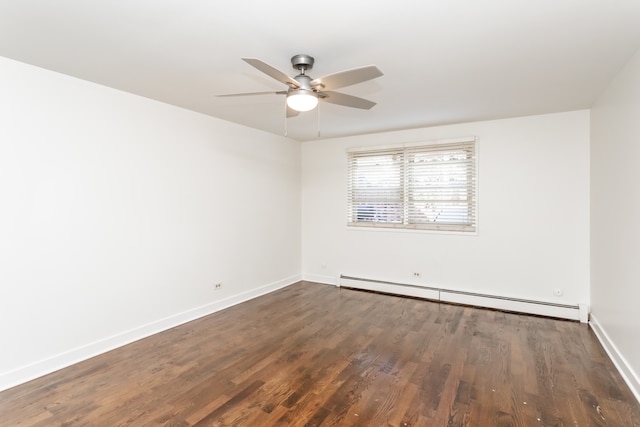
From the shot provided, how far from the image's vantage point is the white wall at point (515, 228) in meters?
3.91

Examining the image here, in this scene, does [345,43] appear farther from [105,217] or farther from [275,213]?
[275,213]

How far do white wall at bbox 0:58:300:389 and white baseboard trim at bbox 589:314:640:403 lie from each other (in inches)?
161

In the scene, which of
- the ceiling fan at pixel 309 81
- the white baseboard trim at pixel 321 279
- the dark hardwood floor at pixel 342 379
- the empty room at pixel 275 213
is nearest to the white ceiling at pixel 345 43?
the empty room at pixel 275 213

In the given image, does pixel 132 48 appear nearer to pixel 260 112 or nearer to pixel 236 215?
pixel 260 112

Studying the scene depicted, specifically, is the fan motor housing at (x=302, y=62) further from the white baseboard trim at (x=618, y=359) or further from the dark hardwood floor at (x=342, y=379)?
the white baseboard trim at (x=618, y=359)

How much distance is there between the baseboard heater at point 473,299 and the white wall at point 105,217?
187 centimetres

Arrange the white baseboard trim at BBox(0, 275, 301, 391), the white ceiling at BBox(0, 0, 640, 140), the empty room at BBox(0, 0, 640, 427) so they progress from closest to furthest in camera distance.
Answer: the white ceiling at BBox(0, 0, 640, 140), the empty room at BBox(0, 0, 640, 427), the white baseboard trim at BBox(0, 275, 301, 391)

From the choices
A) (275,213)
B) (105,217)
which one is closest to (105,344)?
(105,217)

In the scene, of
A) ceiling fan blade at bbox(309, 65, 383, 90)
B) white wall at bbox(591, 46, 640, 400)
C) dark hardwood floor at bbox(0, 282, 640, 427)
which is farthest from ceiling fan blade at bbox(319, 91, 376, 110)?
dark hardwood floor at bbox(0, 282, 640, 427)

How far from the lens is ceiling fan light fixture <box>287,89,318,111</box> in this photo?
2211mm

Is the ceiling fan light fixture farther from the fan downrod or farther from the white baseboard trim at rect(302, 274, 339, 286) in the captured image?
the white baseboard trim at rect(302, 274, 339, 286)

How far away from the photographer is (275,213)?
5.26 metres

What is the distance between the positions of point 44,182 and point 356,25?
109 inches

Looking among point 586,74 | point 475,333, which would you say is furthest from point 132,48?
point 475,333
